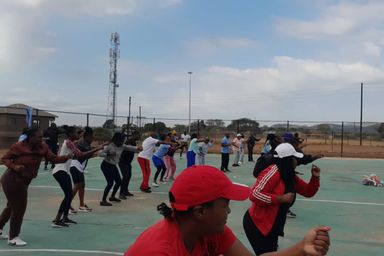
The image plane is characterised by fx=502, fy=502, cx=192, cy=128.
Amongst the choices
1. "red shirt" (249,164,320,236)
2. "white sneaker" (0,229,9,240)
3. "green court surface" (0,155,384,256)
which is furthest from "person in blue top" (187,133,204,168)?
"red shirt" (249,164,320,236)

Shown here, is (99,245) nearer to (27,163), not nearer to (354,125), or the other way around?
(27,163)

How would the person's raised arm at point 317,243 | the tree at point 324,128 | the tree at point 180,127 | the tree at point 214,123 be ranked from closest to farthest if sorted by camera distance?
the person's raised arm at point 317,243 → the tree at point 214,123 → the tree at point 180,127 → the tree at point 324,128

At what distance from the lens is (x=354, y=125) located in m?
43.8

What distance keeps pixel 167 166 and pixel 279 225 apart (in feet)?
39.8

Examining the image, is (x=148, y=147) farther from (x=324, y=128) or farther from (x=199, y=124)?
(x=324, y=128)

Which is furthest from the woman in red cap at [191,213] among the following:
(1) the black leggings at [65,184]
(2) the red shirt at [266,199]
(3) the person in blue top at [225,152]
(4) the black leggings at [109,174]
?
(3) the person in blue top at [225,152]

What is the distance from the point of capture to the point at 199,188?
215cm

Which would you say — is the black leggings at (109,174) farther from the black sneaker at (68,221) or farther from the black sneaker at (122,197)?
the black sneaker at (68,221)

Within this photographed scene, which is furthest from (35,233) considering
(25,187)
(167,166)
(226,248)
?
(167,166)

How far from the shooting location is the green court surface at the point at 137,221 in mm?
7570

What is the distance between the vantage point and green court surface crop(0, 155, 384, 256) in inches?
298

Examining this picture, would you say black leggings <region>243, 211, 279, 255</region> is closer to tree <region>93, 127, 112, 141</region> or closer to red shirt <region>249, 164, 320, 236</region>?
red shirt <region>249, 164, 320, 236</region>

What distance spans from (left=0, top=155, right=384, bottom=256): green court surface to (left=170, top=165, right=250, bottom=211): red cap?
5.25 meters

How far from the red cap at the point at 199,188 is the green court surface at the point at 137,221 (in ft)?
17.2
